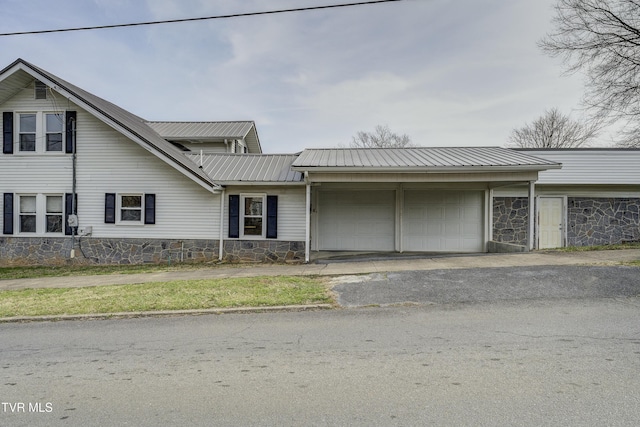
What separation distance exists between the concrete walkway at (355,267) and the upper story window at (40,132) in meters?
5.34

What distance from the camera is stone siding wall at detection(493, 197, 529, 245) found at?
15.2 meters

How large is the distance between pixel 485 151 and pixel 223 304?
11.2m

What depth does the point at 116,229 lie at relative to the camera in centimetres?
1335

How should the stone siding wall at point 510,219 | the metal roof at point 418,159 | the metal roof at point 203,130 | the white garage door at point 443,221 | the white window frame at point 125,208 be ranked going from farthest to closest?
the metal roof at point 203,130, the stone siding wall at point 510,219, the white garage door at point 443,221, the white window frame at point 125,208, the metal roof at point 418,159

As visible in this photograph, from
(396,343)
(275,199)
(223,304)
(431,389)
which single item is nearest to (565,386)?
(431,389)

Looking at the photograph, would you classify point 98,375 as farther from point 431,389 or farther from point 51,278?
point 51,278

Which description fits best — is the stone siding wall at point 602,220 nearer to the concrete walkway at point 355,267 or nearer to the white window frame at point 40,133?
the concrete walkway at point 355,267

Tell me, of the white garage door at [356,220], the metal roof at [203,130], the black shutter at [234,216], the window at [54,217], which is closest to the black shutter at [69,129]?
the window at [54,217]

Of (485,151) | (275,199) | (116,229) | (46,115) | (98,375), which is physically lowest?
(98,375)

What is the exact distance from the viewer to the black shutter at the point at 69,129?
13.3m

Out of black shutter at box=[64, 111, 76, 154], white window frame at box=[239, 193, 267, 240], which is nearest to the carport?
white window frame at box=[239, 193, 267, 240]

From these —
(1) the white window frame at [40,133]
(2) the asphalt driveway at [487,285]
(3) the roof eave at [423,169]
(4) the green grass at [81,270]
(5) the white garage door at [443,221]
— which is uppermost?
(1) the white window frame at [40,133]

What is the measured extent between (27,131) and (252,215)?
883 centimetres

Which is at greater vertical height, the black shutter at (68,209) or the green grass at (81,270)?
the black shutter at (68,209)
